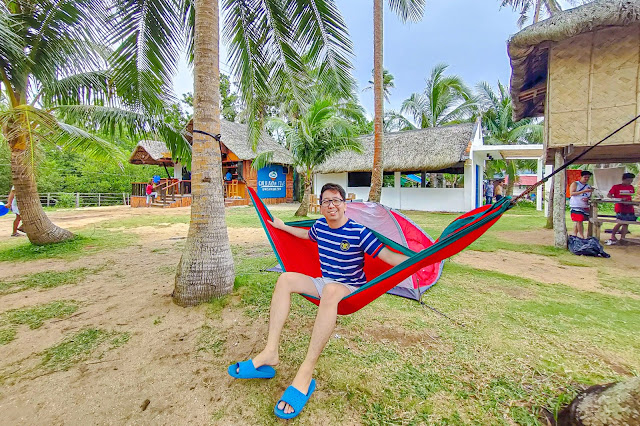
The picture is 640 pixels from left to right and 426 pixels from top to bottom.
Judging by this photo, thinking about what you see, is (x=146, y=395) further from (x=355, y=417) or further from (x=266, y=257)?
(x=266, y=257)

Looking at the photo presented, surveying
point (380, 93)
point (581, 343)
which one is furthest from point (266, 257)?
point (380, 93)

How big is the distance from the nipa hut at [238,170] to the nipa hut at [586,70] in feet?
32.1

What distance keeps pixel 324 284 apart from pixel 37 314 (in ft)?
7.98

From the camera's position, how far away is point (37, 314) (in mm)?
2418

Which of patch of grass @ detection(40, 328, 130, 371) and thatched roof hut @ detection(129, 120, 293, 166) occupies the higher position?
thatched roof hut @ detection(129, 120, 293, 166)

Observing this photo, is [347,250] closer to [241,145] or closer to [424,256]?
[424,256]

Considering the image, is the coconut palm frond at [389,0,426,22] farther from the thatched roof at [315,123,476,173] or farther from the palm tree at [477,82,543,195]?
the palm tree at [477,82,543,195]

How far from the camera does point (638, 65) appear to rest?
13.1 feet

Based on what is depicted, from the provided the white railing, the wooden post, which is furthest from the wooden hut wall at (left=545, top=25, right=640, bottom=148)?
the white railing

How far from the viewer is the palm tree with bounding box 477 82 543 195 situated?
13.2 meters

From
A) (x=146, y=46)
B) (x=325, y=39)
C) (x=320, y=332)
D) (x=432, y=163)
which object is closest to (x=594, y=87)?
(x=325, y=39)

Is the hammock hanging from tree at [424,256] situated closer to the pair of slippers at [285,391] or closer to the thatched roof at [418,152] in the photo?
the pair of slippers at [285,391]

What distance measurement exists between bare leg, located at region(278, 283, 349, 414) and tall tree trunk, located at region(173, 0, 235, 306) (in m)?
1.31

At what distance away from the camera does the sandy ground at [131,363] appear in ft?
4.50
